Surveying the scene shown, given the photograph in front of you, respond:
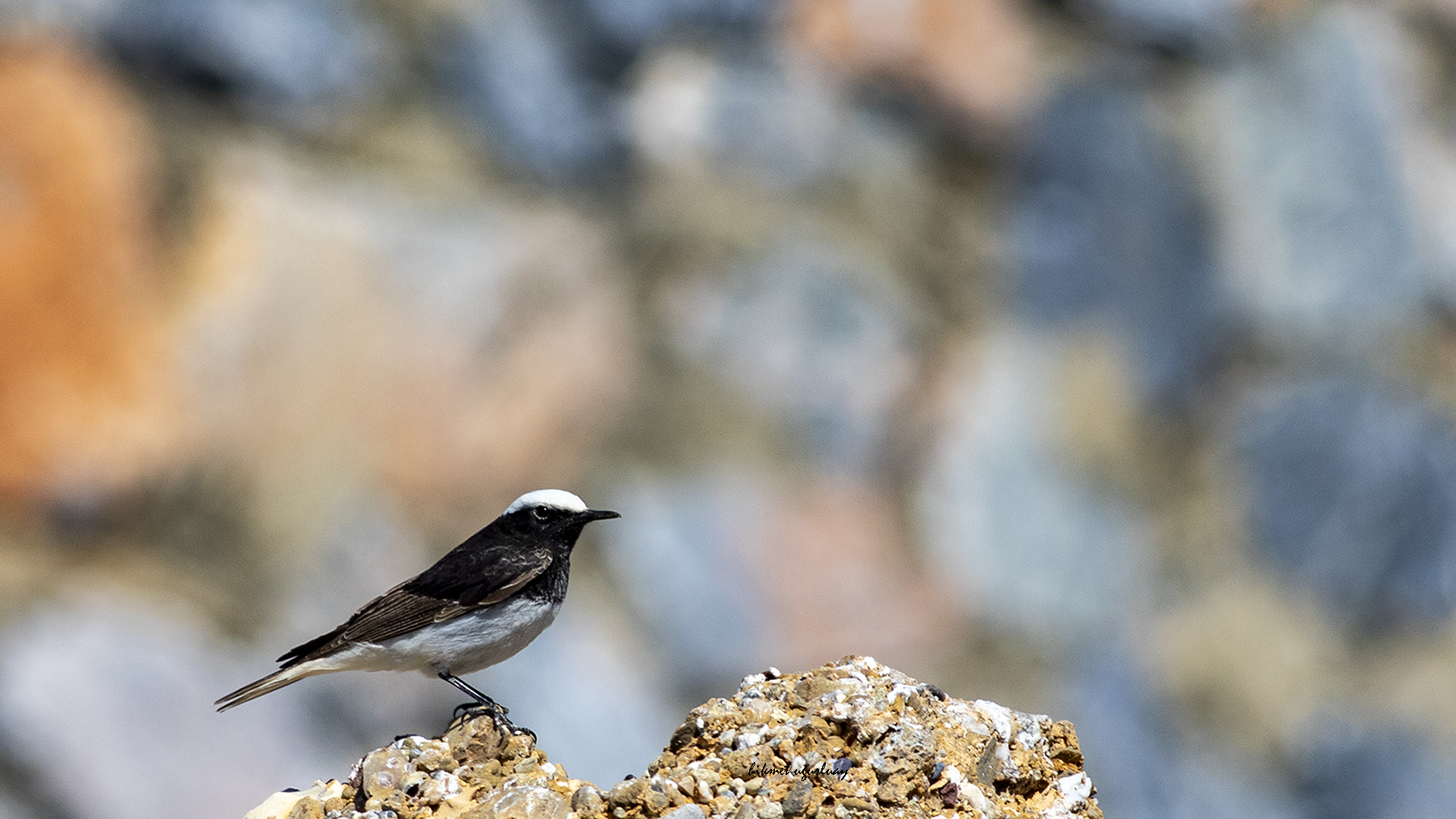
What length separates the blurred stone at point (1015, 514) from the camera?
1348 centimetres

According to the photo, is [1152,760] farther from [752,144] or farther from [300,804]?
[300,804]

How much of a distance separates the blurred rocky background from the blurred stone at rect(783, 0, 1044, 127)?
37 millimetres

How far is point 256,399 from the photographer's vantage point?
11.9 m

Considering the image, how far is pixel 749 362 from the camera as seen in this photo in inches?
512

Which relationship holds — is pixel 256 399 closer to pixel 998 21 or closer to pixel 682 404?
pixel 682 404

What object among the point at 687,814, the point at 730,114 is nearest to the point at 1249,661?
the point at 730,114

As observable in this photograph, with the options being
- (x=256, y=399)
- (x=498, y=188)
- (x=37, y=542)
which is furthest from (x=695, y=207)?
(x=37, y=542)

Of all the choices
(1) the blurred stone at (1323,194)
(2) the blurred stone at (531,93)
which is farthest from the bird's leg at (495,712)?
(1) the blurred stone at (1323,194)

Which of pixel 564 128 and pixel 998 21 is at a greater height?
pixel 998 21

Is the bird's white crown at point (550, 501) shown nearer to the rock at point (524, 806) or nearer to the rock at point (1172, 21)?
the rock at point (524, 806)

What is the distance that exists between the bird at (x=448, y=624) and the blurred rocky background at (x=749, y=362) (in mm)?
4912

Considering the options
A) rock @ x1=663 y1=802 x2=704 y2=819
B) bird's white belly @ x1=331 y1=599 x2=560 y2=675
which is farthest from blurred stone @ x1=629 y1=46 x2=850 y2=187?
rock @ x1=663 y1=802 x2=704 y2=819

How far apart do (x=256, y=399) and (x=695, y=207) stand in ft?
13.8

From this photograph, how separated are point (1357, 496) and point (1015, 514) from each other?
3.41 m
